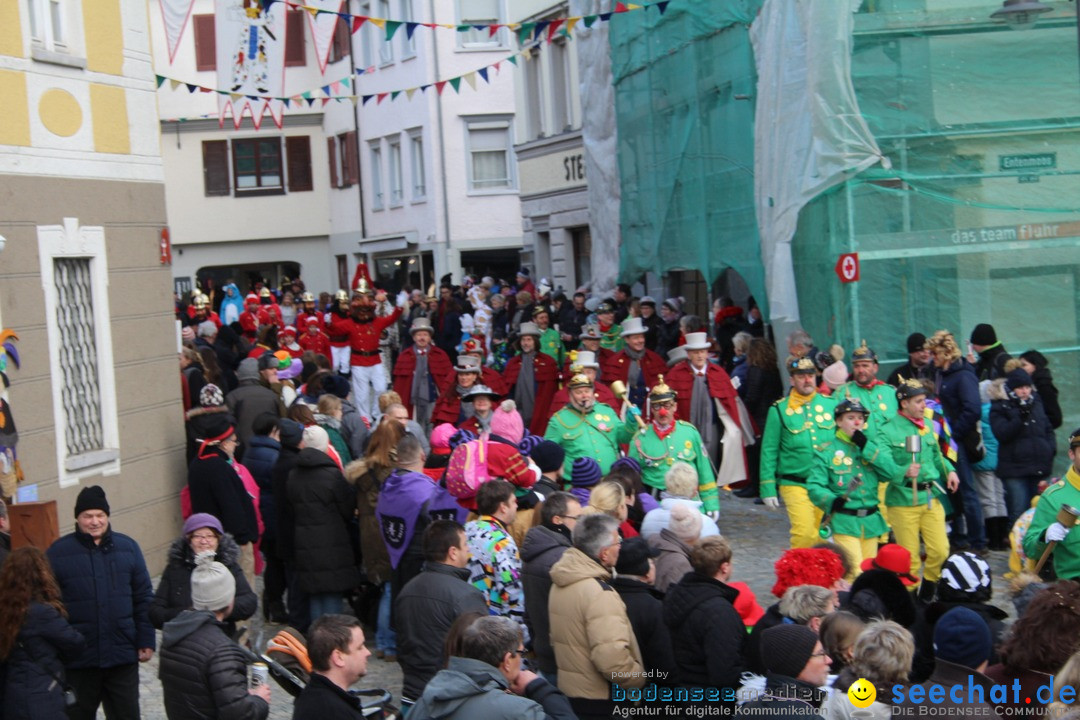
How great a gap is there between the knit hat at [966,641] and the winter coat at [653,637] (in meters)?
1.40

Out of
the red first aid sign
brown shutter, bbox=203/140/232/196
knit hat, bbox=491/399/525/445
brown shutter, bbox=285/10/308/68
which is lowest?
knit hat, bbox=491/399/525/445

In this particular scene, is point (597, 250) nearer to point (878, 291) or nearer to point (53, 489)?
point (878, 291)

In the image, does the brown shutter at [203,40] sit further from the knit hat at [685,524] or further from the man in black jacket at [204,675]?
the man in black jacket at [204,675]

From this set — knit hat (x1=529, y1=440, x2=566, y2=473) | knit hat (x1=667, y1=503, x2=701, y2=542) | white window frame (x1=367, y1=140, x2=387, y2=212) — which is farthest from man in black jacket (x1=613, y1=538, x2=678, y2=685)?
white window frame (x1=367, y1=140, x2=387, y2=212)

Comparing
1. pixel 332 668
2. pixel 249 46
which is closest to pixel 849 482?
pixel 332 668

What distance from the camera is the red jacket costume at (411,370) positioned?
54.4 feet

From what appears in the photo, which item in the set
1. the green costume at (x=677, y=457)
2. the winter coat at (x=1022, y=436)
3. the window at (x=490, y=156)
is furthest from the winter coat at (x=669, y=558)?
the window at (x=490, y=156)

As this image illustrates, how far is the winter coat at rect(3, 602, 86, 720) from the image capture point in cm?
646

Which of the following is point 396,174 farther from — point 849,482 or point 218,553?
point 218,553

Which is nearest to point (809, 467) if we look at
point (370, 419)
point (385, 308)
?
point (370, 419)

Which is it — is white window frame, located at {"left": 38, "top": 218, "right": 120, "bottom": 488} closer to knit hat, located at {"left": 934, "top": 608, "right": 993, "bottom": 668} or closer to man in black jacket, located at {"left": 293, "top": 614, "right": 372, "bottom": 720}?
man in black jacket, located at {"left": 293, "top": 614, "right": 372, "bottom": 720}

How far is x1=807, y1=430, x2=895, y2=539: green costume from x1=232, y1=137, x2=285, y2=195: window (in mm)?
33570

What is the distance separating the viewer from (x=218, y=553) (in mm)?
6965

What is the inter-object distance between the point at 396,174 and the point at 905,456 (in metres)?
30.1
